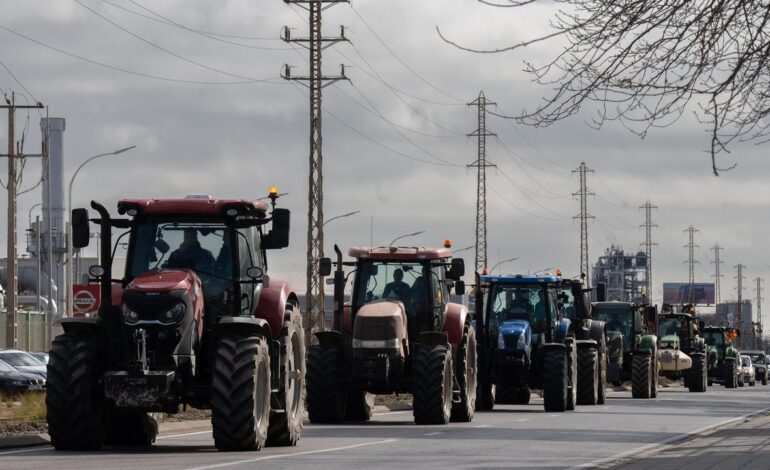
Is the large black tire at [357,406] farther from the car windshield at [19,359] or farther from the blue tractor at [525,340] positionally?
the car windshield at [19,359]

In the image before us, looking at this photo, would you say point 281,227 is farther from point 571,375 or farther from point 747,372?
point 747,372

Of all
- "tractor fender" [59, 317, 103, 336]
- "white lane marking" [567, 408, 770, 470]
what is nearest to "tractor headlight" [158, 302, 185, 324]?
"tractor fender" [59, 317, 103, 336]

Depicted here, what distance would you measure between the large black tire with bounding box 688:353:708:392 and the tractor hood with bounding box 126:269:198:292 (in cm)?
3582

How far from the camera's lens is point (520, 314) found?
34.8 metres

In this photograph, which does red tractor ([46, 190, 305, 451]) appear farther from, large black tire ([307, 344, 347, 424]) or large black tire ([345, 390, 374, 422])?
large black tire ([345, 390, 374, 422])

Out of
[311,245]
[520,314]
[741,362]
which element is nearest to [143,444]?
[520,314]

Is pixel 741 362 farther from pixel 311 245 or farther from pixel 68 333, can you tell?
pixel 68 333

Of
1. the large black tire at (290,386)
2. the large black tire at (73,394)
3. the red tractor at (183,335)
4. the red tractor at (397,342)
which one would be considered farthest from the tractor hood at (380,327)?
the large black tire at (73,394)

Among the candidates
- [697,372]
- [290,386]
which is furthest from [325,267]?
[697,372]

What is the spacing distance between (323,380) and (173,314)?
908cm

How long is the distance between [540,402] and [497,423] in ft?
43.6

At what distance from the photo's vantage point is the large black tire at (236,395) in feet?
62.1

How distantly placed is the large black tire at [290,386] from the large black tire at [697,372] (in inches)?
1317

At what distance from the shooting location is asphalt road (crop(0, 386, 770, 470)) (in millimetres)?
17750
